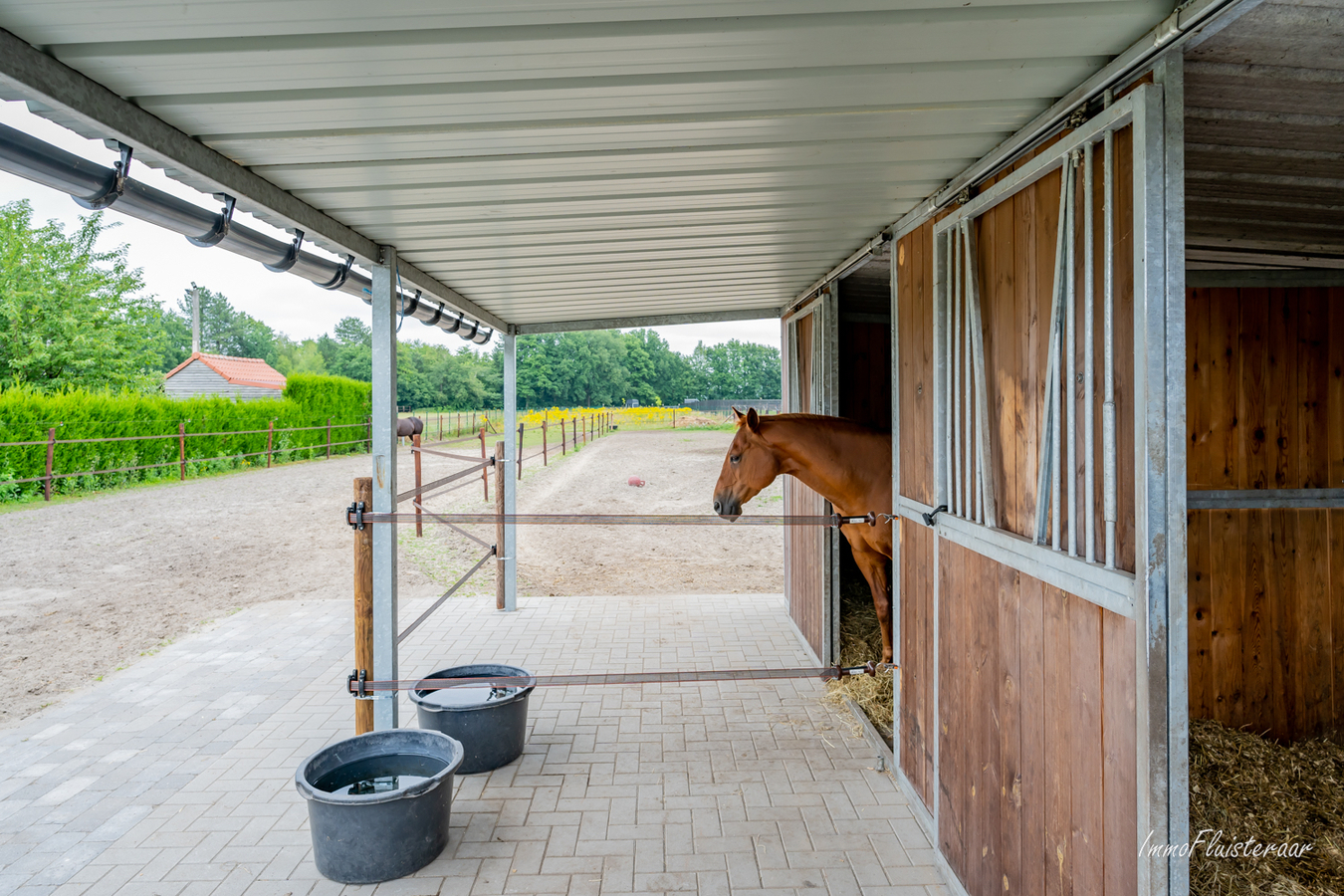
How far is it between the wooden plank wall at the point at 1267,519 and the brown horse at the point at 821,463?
1429mm

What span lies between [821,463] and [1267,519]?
79.2 inches

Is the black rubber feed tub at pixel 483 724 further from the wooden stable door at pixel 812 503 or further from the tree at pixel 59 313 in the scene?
the tree at pixel 59 313

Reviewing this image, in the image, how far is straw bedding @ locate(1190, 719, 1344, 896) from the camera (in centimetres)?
217

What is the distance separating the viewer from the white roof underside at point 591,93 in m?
1.47

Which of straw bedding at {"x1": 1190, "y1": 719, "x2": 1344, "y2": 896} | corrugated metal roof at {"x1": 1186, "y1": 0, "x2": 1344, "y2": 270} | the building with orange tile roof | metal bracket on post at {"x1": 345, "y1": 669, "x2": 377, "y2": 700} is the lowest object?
straw bedding at {"x1": 1190, "y1": 719, "x2": 1344, "y2": 896}

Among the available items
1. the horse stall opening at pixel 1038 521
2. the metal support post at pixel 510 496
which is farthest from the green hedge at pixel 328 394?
the horse stall opening at pixel 1038 521

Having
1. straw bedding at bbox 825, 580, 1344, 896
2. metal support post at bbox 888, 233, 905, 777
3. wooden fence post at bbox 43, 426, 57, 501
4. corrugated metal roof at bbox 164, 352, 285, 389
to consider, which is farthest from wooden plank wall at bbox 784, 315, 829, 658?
corrugated metal roof at bbox 164, 352, 285, 389

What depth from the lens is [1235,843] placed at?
2.34 metres

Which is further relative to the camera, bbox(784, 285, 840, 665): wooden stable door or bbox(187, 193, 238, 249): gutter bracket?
bbox(784, 285, 840, 665): wooden stable door

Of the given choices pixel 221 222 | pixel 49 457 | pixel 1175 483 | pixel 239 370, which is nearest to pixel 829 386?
pixel 1175 483

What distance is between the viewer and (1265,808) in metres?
2.53

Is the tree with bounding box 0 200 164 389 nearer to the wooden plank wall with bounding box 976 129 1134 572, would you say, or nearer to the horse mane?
the horse mane

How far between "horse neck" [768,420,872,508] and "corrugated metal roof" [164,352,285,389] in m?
24.7

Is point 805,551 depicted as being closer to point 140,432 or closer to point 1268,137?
point 1268,137
